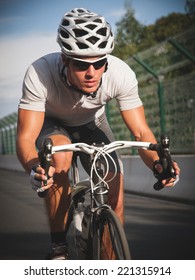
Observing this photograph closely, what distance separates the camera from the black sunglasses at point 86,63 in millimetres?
4109

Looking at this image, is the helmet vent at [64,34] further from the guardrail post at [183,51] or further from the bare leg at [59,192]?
the guardrail post at [183,51]

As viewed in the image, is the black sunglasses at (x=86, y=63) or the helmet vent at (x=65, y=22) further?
the helmet vent at (x=65, y=22)

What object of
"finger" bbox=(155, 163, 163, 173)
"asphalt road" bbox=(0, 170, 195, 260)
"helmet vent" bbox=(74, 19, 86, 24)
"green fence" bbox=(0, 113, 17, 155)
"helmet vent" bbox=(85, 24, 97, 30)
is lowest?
"green fence" bbox=(0, 113, 17, 155)

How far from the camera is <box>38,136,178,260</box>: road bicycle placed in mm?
3562

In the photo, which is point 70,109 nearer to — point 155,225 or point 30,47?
point 30,47

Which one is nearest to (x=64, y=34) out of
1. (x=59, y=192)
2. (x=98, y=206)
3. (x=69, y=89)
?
(x=69, y=89)

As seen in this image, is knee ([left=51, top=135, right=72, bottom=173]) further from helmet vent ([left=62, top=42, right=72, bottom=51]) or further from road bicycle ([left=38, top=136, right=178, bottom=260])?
helmet vent ([left=62, top=42, right=72, bottom=51])

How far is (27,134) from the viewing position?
4312 mm

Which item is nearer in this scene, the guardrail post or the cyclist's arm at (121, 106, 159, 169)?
the cyclist's arm at (121, 106, 159, 169)

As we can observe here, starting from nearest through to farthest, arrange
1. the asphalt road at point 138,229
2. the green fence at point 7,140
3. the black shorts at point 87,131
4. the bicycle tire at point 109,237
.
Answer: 1. the bicycle tire at point 109,237
2. the black shorts at point 87,131
3. the asphalt road at point 138,229
4. the green fence at point 7,140

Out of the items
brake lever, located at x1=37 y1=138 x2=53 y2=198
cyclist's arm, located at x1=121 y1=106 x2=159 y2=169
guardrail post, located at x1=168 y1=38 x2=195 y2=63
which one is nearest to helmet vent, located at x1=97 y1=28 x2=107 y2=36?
cyclist's arm, located at x1=121 y1=106 x2=159 y2=169

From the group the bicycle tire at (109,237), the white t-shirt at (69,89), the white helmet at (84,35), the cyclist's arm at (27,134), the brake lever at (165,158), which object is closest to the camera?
the bicycle tire at (109,237)

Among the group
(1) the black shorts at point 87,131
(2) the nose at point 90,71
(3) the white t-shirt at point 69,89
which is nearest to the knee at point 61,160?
(3) the white t-shirt at point 69,89
